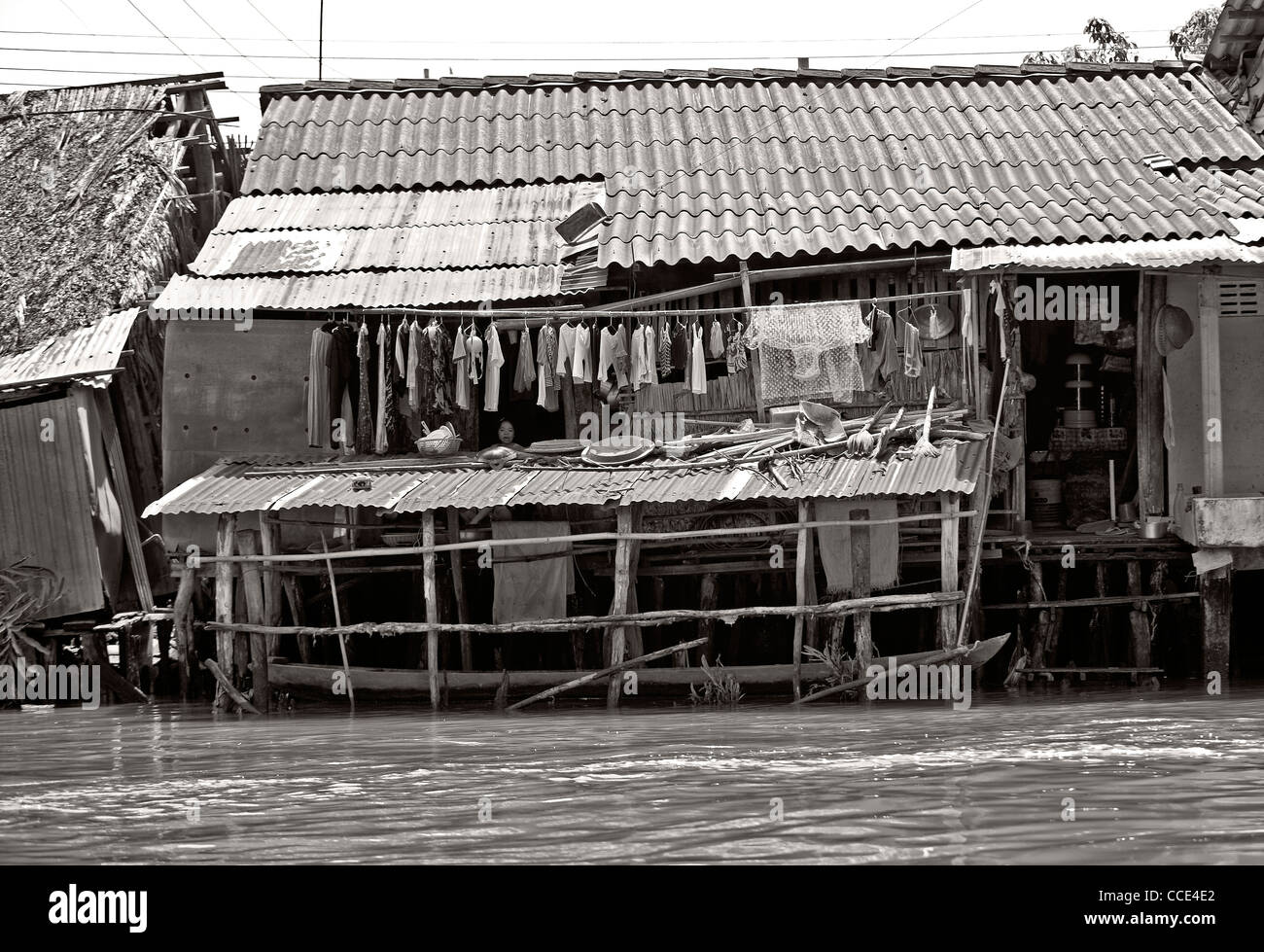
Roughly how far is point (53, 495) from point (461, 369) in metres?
4.67

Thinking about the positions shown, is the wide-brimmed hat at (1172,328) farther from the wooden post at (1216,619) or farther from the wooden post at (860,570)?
the wooden post at (860,570)

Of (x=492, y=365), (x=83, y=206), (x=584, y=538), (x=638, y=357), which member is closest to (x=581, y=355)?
(x=638, y=357)

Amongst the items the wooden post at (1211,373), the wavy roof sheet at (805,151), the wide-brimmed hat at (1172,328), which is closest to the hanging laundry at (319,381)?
the wavy roof sheet at (805,151)

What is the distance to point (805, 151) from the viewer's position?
1647 centimetres

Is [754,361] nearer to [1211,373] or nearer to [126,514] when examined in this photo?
[1211,373]

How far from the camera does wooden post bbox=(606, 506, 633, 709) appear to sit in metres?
12.7

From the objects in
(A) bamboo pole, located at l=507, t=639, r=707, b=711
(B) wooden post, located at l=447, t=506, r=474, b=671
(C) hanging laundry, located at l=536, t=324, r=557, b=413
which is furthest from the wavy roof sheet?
(A) bamboo pole, located at l=507, t=639, r=707, b=711

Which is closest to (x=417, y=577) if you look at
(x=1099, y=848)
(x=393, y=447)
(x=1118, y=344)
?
(x=393, y=447)

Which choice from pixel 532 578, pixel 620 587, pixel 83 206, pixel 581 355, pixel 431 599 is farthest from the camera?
pixel 83 206

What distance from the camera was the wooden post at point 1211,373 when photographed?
42.4ft

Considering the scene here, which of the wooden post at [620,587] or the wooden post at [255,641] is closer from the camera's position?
the wooden post at [620,587]

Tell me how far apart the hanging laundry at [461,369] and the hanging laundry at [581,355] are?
106cm
